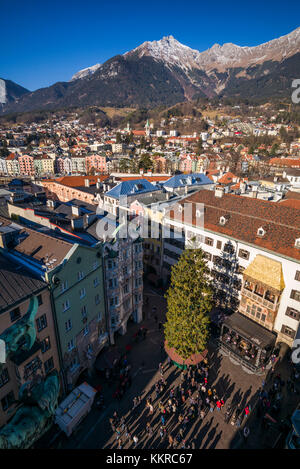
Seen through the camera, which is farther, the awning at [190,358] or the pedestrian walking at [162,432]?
the awning at [190,358]

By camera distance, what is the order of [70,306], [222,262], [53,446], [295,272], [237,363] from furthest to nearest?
1. [222,262]
2. [237,363]
3. [295,272]
4. [70,306]
5. [53,446]

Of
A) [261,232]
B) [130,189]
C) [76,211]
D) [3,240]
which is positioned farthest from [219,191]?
[3,240]

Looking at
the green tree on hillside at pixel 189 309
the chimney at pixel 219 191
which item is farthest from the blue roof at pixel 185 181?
the green tree on hillside at pixel 189 309

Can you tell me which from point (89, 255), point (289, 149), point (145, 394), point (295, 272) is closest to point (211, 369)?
point (145, 394)

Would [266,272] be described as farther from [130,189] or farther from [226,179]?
[226,179]

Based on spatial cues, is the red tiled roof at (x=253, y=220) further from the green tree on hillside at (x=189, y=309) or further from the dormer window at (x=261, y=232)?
the green tree on hillside at (x=189, y=309)

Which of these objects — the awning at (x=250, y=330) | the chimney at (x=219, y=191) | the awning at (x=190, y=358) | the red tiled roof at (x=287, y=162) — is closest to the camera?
the awning at (x=190, y=358)
